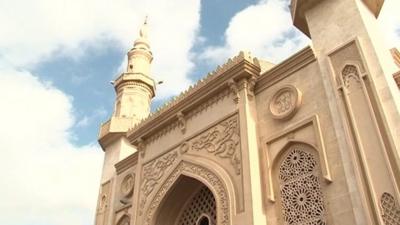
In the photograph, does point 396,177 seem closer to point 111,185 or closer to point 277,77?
point 277,77

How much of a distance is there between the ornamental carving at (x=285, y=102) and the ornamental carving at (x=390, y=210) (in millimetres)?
2250

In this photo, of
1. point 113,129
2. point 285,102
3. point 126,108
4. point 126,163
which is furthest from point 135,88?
point 285,102

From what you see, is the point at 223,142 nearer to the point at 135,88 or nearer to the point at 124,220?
the point at 124,220

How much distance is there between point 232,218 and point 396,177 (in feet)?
8.96

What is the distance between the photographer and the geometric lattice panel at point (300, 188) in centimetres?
634

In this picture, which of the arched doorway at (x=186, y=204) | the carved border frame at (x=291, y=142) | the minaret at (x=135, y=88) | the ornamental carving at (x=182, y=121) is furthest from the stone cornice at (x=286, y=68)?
the minaret at (x=135, y=88)

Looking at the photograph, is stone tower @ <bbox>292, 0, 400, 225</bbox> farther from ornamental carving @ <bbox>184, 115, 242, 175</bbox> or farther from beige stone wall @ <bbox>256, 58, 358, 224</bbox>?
ornamental carving @ <bbox>184, 115, 242, 175</bbox>

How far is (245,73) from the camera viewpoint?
8.12 m

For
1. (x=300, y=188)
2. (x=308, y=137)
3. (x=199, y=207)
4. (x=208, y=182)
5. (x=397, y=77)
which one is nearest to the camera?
(x=397, y=77)

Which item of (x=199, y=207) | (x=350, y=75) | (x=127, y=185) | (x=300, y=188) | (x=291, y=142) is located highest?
(x=127, y=185)

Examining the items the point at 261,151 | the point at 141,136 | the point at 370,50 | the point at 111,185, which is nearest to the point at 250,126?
the point at 261,151

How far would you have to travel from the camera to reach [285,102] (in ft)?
24.7

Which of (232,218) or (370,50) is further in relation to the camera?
(232,218)

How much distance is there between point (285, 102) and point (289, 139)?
0.75 m
